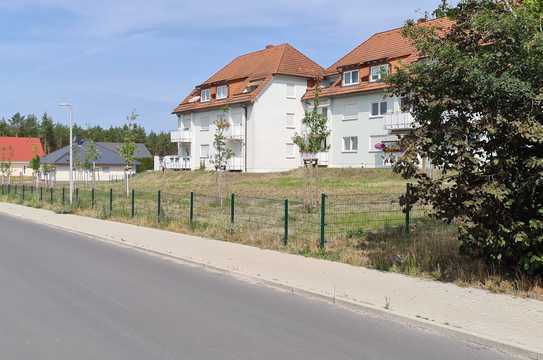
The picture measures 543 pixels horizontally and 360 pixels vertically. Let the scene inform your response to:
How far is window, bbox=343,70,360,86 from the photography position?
4506 centimetres

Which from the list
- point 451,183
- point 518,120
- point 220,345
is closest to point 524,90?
point 518,120

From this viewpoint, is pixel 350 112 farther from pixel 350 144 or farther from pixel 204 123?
pixel 204 123

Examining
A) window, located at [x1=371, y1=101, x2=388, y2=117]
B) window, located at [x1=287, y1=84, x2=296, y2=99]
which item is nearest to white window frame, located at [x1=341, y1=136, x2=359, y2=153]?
window, located at [x1=371, y1=101, x2=388, y2=117]

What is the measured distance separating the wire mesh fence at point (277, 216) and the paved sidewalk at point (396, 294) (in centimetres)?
123

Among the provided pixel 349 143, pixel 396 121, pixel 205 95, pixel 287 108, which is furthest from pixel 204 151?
pixel 396 121

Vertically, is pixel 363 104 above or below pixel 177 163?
above

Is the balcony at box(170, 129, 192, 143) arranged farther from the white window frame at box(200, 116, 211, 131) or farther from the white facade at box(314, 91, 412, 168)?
the white facade at box(314, 91, 412, 168)

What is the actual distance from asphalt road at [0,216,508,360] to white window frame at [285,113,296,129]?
40.6m

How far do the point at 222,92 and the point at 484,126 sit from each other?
156 feet

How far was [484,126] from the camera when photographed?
8391mm

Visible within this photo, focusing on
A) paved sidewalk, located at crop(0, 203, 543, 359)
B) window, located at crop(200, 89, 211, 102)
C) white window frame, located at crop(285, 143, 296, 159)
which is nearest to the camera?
paved sidewalk, located at crop(0, 203, 543, 359)

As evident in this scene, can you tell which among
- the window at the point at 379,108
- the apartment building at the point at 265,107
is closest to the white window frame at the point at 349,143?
the window at the point at 379,108

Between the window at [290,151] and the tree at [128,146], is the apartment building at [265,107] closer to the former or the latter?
the window at [290,151]

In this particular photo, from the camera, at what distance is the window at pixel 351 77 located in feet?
148
